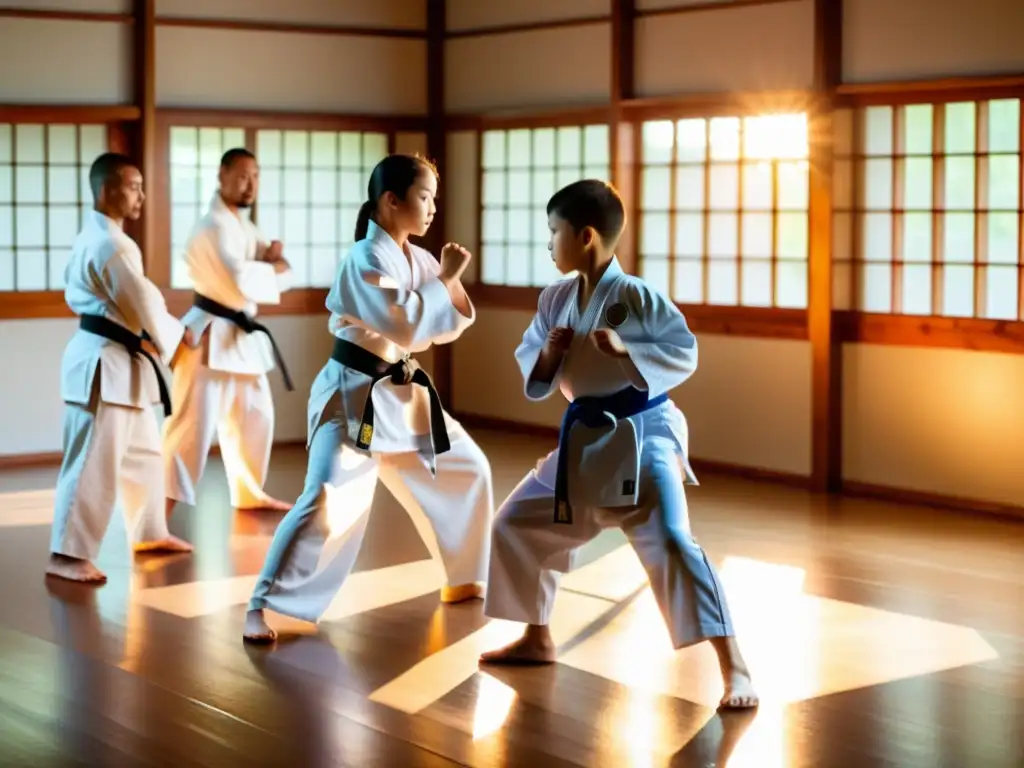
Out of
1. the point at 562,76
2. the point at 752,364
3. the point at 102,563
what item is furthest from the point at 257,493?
the point at 562,76

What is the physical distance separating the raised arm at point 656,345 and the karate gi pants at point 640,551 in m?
0.19

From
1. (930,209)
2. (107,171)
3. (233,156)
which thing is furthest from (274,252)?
(930,209)

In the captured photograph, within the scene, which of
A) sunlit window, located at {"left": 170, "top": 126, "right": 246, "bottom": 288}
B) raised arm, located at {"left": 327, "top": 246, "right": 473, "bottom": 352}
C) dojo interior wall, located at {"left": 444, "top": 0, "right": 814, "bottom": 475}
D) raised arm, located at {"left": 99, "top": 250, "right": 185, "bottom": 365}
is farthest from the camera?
sunlit window, located at {"left": 170, "top": 126, "right": 246, "bottom": 288}

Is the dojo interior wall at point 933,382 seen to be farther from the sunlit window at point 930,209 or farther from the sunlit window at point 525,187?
the sunlit window at point 525,187

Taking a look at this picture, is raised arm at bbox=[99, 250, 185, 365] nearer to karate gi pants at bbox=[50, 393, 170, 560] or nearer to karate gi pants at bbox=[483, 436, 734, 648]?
karate gi pants at bbox=[50, 393, 170, 560]

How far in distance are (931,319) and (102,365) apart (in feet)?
11.1

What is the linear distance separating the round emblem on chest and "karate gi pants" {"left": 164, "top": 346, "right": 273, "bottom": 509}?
8.67ft

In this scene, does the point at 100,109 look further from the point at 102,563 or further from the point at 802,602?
the point at 802,602

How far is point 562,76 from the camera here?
8.49m

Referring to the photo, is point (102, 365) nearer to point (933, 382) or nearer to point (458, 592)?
point (458, 592)

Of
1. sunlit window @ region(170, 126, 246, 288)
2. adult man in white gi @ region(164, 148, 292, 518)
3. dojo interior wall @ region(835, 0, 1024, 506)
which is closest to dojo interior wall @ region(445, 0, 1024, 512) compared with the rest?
dojo interior wall @ region(835, 0, 1024, 506)

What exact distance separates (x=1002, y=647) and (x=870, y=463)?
2604 millimetres

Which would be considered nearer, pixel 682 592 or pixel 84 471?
pixel 682 592

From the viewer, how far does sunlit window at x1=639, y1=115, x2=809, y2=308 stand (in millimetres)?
7535
